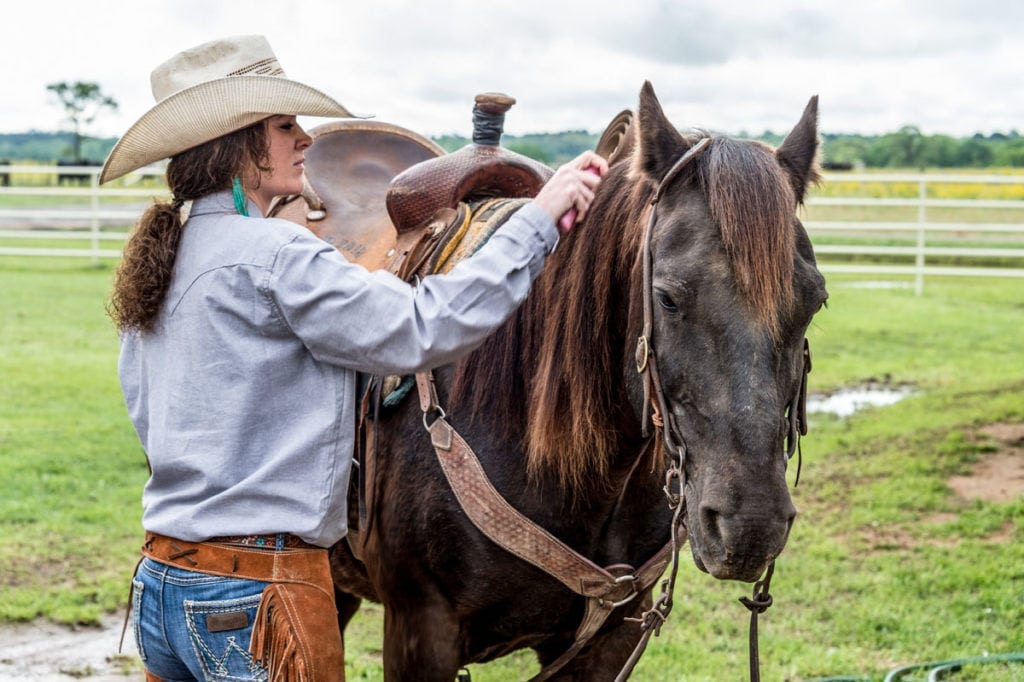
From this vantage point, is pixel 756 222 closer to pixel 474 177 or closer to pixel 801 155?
pixel 801 155

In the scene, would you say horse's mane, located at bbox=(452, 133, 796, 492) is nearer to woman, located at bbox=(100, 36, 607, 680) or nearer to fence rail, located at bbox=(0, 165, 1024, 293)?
woman, located at bbox=(100, 36, 607, 680)

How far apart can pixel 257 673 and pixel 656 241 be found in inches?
42.2

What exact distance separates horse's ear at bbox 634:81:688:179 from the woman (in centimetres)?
26

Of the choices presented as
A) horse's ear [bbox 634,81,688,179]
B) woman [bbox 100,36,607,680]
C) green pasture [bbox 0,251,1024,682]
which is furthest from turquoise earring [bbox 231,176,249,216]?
green pasture [bbox 0,251,1024,682]

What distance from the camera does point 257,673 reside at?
1977mm

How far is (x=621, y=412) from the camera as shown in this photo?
2.38 metres

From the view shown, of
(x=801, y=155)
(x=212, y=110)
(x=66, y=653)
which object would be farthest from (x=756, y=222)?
(x=66, y=653)

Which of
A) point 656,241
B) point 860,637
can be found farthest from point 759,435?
point 860,637

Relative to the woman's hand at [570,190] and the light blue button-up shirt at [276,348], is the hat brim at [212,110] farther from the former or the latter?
the woman's hand at [570,190]

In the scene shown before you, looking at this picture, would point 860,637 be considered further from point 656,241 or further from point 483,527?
point 656,241

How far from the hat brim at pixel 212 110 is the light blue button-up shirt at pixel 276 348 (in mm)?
141

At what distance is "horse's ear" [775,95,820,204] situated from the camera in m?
2.23

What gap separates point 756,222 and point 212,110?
3.27 ft

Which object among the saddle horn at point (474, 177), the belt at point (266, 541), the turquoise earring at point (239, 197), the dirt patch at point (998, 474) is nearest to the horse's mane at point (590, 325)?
the saddle horn at point (474, 177)
